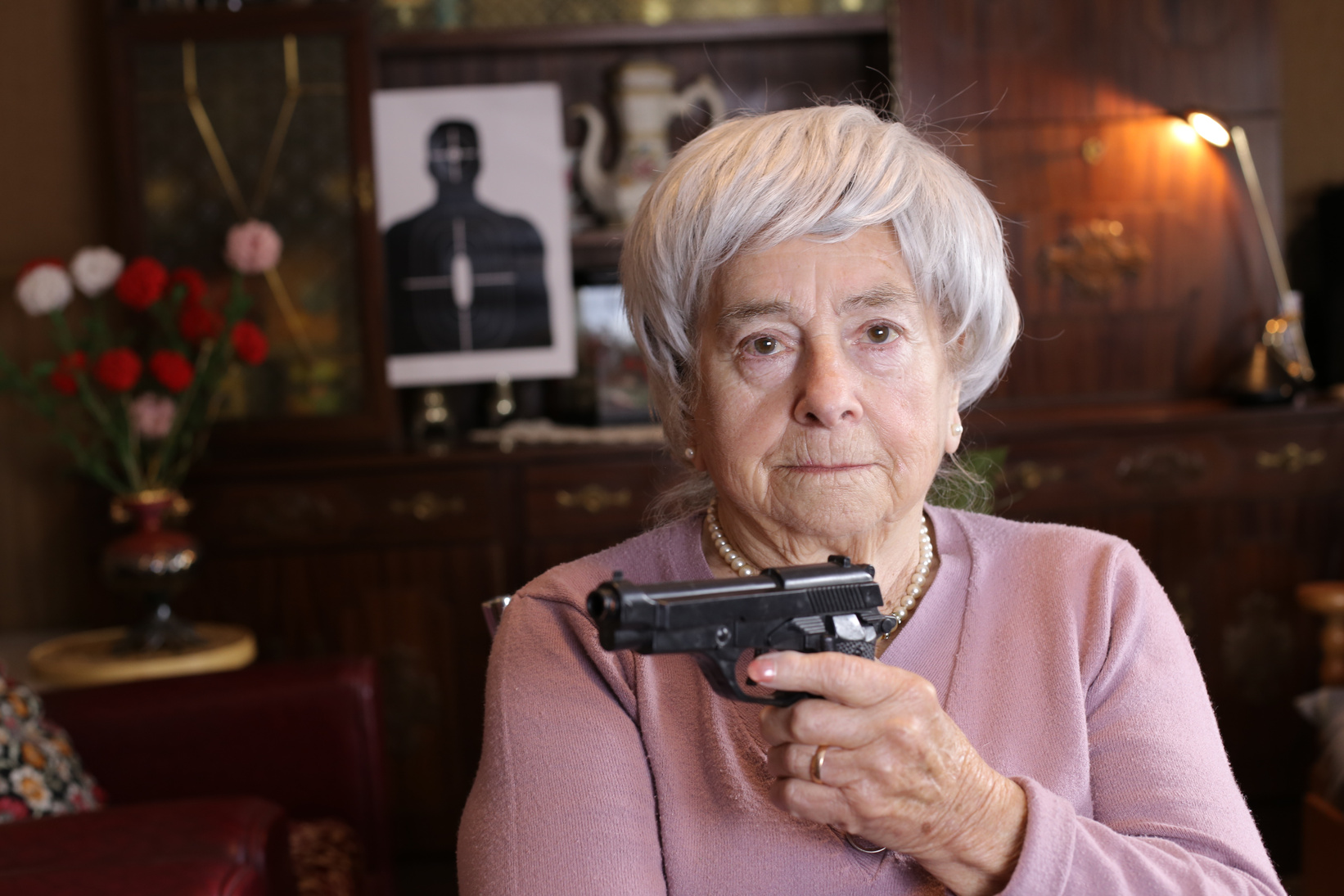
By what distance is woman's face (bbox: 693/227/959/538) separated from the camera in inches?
39.7

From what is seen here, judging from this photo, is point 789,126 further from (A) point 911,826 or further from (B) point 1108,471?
(B) point 1108,471

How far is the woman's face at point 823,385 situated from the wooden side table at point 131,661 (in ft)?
5.27

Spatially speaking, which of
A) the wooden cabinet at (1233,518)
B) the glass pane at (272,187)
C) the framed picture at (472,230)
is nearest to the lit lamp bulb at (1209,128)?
the wooden cabinet at (1233,518)

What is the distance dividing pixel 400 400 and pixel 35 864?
176 cm

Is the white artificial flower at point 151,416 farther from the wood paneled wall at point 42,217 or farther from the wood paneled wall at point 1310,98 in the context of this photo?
the wood paneled wall at point 1310,98

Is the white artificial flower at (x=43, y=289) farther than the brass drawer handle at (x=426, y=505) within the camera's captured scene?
No

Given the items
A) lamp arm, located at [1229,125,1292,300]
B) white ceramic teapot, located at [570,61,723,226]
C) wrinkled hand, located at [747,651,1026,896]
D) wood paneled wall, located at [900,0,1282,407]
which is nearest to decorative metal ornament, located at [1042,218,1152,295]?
wood paneled wall, located at [900,0,1282,407]

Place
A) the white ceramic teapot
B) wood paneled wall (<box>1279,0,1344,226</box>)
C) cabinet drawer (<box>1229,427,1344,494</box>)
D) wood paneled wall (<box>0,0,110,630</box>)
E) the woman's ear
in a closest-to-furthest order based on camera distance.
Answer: the woman's ear < cabinet drawer (<box>1229,427,1344,494</box>) < the white ceramic teapot < wood paneled wall (<box>0,0,110,630</box>) < wood paneled wall (<box>1279,0,1344,226</box>)

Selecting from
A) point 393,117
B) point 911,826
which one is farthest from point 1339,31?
point 911,826

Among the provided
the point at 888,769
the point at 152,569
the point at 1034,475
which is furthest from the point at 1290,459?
the point at 152,569

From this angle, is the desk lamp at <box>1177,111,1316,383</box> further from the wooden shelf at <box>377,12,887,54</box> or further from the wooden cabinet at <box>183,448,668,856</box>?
the wooden cabinet at <box>183,448,668,856</box>

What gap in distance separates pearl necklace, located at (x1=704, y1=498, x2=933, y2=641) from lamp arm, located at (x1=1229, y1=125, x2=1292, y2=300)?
85.2 inches

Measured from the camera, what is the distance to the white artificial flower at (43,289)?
2.44 meters

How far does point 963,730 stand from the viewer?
1.03m
